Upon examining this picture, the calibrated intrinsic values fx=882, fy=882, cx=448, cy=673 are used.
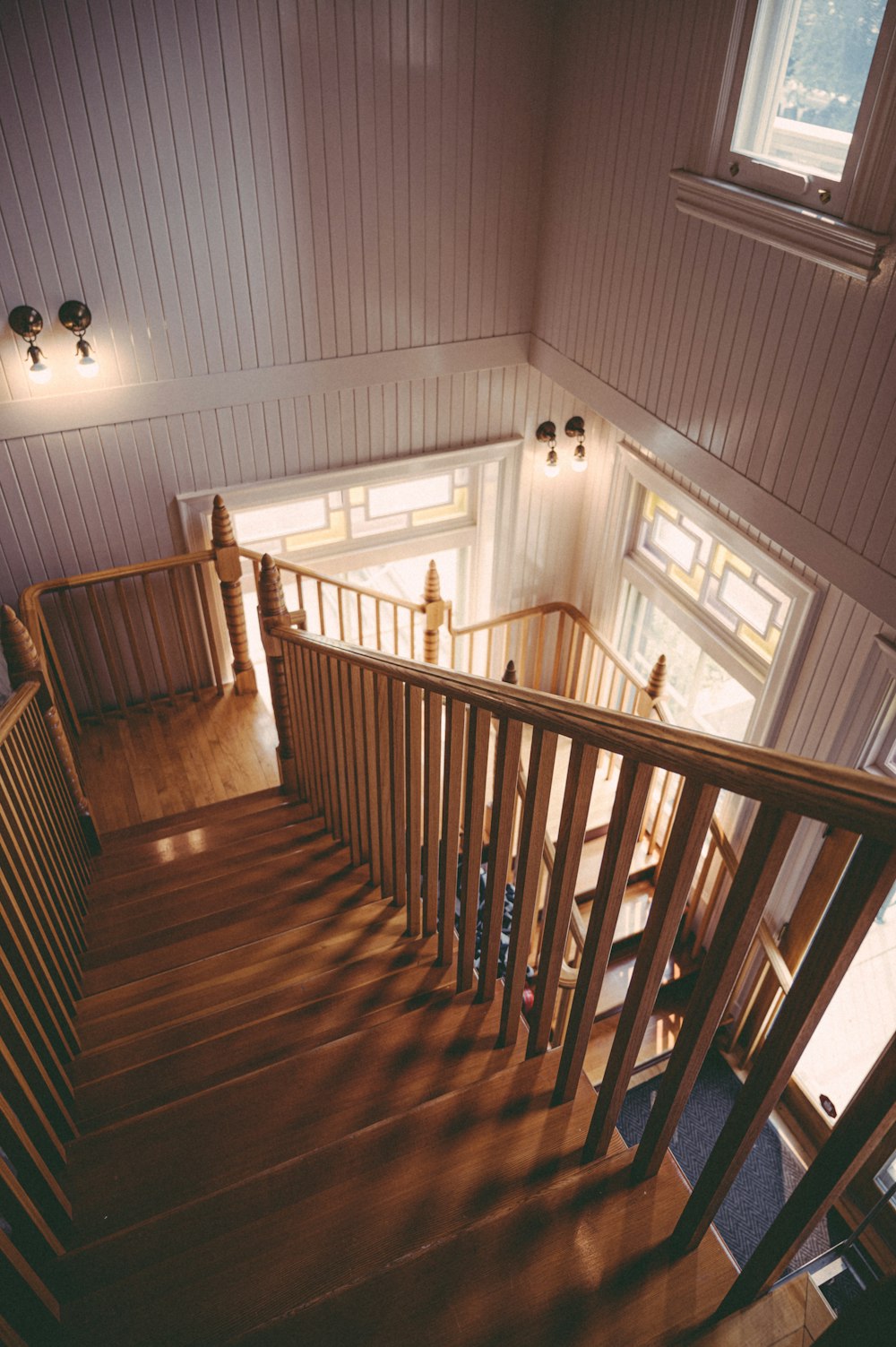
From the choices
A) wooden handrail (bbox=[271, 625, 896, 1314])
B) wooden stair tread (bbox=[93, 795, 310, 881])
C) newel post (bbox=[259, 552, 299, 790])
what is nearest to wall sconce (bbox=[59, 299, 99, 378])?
newel post (bbox=[259, 552, 299, 790])

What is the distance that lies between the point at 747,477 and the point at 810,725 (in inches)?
50.0

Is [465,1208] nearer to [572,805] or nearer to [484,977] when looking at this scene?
[484,977]

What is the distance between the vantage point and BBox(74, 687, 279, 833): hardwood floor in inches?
177

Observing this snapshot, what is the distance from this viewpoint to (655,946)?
1.34 m

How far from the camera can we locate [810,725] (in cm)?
436

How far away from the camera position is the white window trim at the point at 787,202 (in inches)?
121

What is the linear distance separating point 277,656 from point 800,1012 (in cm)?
289

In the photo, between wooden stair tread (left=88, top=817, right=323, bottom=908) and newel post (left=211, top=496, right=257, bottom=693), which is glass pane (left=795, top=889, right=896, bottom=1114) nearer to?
wooden stair tread (left=88, top=817, right=323, bottom=908)

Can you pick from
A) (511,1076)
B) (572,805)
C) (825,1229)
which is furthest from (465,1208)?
(825,1229)

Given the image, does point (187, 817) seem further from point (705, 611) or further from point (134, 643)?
point (705, 611)

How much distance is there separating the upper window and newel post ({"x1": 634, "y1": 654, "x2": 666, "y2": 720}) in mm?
2332

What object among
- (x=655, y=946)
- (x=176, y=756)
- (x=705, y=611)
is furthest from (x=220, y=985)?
(x=705, y=611)

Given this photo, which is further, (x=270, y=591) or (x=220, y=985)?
(x=270, y=591)

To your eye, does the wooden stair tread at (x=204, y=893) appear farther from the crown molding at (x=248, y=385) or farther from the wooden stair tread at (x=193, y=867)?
the crown molding at (x=248, y=385)
